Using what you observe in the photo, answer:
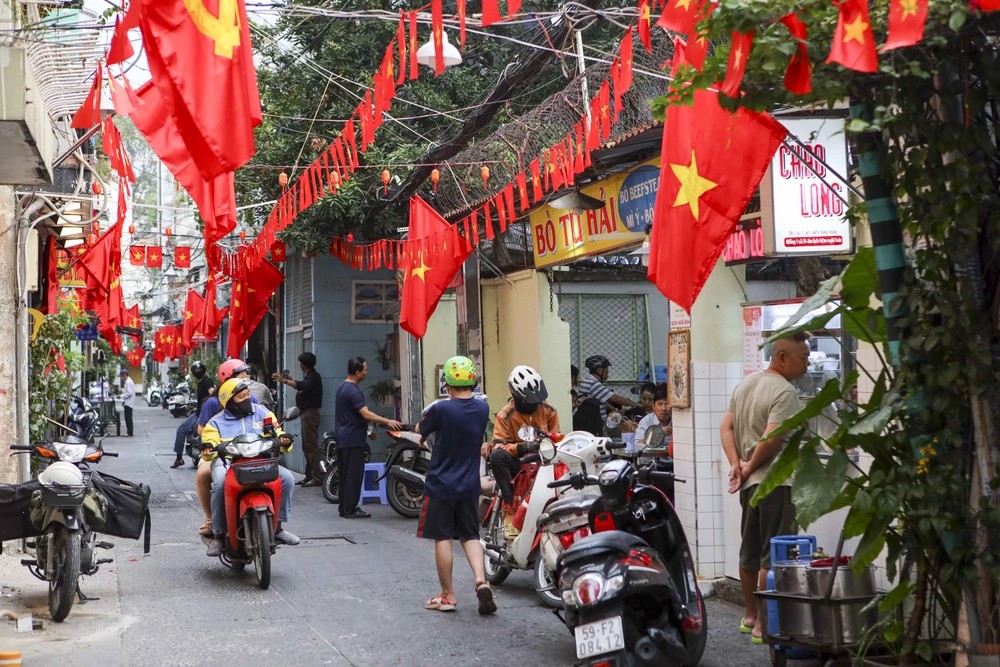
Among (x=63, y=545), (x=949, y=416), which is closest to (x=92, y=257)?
(x=63, y=545)

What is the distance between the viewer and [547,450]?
743 centimetres

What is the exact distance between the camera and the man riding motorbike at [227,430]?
29.3 ft

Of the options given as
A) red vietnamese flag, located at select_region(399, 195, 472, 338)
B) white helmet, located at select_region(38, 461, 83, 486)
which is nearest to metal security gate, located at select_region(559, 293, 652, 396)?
red vietnamese flag, located at select_region(399, 195, 472, 338)

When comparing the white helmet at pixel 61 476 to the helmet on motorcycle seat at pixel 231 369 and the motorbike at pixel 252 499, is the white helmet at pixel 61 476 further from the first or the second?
the helmet on motorcycle seat at pixel 231 369

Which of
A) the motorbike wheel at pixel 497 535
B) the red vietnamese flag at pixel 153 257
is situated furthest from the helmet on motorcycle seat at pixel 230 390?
the red vietnamese flag at pixel 153 257

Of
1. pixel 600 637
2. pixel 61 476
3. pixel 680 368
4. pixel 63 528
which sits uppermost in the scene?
pixel 680 368

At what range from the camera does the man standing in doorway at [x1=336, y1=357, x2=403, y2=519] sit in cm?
1302

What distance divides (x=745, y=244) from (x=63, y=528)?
212 inches

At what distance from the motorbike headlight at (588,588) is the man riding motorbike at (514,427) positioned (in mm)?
2802

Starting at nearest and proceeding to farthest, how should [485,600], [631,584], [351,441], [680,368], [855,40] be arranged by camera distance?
[855,40]
[631,584]
[485,600]
[680,368]
[351,441]

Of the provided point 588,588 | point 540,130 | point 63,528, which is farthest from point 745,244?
point 63,528

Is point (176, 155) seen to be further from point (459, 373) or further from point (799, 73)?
point (799, 73)

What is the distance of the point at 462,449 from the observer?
25.1 feet

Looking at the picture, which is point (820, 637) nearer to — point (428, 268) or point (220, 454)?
point (220, 454)
